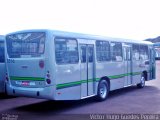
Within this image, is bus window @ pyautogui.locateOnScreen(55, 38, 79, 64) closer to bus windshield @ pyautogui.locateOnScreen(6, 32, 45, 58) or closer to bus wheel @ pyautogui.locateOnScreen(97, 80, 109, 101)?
bus windshield @ pyautogui.locateOnScreen(6, 32, 45, 58)

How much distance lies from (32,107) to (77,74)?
2107mm

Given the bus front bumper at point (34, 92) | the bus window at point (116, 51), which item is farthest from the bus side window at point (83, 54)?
the bus window at point (116, 51)

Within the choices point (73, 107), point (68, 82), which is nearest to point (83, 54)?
point (68, 82)

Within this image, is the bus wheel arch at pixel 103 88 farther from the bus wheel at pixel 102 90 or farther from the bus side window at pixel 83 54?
the bus side window at pixel 83 54

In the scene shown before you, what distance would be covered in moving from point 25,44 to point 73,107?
292 centimetres

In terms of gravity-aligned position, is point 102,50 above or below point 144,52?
above

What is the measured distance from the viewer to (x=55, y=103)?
11.9m

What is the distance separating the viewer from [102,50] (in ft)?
41.5

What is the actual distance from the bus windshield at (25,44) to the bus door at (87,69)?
189cm

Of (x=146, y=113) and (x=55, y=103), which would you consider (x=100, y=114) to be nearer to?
(x=146, y=113)

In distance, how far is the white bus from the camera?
31.6 ft

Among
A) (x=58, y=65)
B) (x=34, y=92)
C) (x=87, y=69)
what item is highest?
(x=58, y=65)

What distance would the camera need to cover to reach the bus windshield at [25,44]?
32.4 ft

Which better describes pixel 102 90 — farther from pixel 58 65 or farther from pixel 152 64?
pixel 152 64
